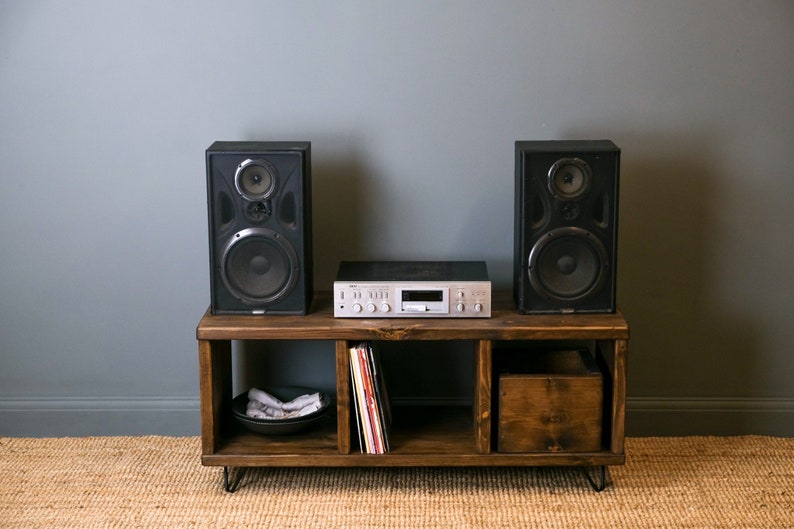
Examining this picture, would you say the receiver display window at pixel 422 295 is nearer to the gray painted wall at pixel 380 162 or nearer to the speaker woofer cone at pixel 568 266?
the speaker woofer cone at pixel 568 266

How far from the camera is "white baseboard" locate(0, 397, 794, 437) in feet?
9.62

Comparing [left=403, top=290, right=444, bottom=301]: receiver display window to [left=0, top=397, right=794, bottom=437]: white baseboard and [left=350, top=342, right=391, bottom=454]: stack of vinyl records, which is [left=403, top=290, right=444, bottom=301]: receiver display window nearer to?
[left=350, top=342, right=391, bottom=454]: stack of vinyl records

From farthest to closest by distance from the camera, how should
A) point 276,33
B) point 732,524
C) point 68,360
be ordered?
point 68,360
point 276,33
point 732,524

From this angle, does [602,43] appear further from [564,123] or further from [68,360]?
[68,360]

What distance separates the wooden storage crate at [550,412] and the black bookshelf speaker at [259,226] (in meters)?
0.56

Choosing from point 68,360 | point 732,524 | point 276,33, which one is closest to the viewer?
point 732,524

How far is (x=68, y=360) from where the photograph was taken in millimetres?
2926

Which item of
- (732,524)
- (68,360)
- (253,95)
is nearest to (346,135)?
(253,95)

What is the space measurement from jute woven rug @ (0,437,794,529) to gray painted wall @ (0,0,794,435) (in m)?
0.16

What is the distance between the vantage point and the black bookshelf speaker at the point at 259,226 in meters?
2.48

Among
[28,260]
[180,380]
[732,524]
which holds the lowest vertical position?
[732,524]

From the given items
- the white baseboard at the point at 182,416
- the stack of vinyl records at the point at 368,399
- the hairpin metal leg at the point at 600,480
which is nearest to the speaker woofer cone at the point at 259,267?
the stack of vinyl records at the point at 368,399

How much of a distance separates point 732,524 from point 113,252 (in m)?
1.76

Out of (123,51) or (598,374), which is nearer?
(598,374)
